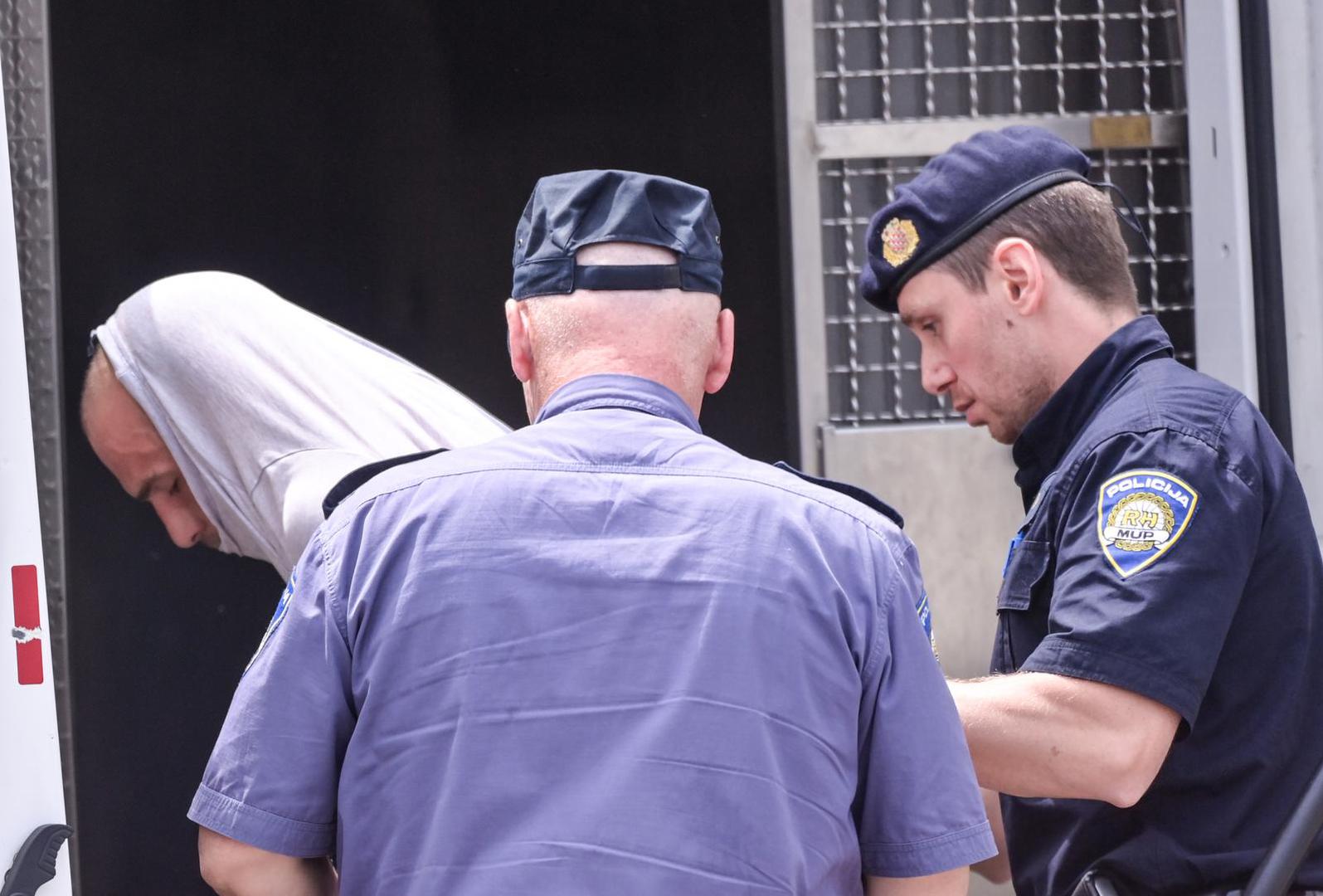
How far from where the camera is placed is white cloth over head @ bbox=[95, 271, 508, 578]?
7.97ft

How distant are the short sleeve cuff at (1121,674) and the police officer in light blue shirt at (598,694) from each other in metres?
0.32

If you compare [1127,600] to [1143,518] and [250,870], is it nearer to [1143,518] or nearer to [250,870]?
[1143,518]

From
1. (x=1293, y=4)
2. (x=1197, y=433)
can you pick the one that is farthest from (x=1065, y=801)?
(x=1293, y=4)

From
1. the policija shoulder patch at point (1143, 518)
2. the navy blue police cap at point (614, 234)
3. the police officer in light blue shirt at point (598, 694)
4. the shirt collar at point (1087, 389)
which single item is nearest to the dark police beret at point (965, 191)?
the shirt collar at point (1087, 389)

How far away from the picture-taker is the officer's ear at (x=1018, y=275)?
1.85 metres

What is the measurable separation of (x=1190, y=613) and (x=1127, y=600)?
0.07m

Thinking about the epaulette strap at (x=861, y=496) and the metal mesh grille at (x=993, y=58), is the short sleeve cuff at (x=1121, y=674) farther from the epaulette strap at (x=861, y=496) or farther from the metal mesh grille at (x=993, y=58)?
the metal mesh grille at (x=993, y=58)

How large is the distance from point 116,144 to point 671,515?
7.46ft

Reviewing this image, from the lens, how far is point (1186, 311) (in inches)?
114

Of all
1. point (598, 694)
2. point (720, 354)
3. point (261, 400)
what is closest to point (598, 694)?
point (598, 694)

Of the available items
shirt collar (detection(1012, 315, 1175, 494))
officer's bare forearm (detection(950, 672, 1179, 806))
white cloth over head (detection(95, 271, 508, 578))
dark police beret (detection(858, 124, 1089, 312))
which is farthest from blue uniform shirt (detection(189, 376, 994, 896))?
white cloth over head (detection(95, 271, 508, 578))

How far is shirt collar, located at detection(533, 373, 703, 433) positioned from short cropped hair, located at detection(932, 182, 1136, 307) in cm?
68

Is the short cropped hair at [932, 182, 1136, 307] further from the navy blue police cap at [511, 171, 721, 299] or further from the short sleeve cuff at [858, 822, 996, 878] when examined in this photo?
the short sleeve cuff at [858, 822, 996, 878]

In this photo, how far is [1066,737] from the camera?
1599 millimetres
